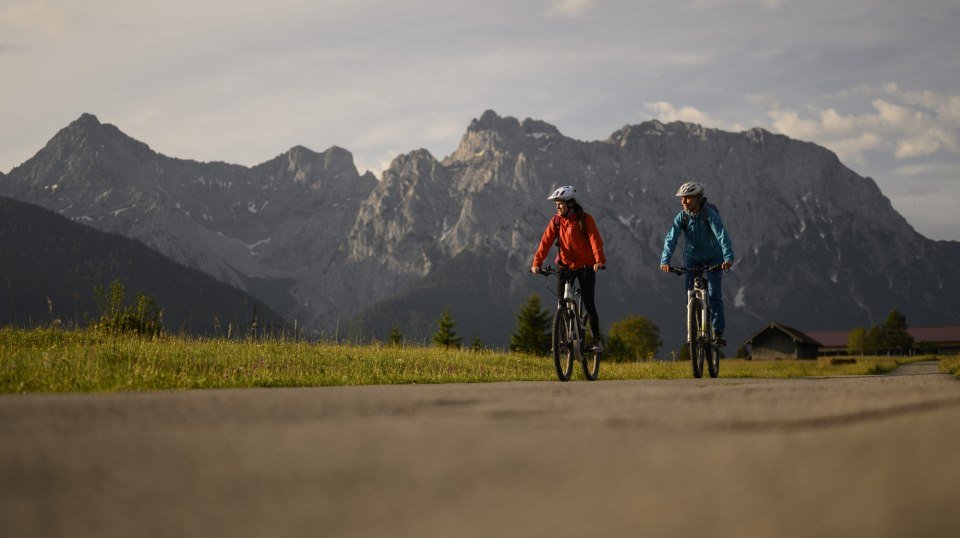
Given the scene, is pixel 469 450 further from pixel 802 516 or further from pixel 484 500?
pixel 802 516

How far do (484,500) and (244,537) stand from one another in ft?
2.05

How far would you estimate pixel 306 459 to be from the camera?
9.66 feet

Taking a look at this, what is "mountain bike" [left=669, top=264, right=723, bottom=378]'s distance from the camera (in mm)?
13758

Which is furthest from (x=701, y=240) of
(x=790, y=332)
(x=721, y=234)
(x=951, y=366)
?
(x=790, y=332)

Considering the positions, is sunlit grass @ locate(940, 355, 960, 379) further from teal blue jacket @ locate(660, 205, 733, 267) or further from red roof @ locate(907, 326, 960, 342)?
red roof @ locate(907, 326, 960, 342)

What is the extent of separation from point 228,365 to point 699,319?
22.9 feet

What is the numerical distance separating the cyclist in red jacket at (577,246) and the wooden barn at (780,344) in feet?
323

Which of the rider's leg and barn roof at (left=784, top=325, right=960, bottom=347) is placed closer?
the rider's leg

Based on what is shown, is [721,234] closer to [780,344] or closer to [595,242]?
[595,242]

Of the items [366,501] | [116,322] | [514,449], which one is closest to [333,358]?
[116,322]

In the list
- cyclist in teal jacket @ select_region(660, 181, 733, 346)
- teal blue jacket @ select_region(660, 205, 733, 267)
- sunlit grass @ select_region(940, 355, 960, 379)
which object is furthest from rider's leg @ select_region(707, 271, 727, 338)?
sunlit grass @ select_region(940, 355, 960, 379)

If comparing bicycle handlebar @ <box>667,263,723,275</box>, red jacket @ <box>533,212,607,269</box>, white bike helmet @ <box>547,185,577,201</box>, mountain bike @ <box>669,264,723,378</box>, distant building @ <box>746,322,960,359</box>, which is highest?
white bike helmet @ <box>547,185,577,201</box>

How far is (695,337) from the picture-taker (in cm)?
1380

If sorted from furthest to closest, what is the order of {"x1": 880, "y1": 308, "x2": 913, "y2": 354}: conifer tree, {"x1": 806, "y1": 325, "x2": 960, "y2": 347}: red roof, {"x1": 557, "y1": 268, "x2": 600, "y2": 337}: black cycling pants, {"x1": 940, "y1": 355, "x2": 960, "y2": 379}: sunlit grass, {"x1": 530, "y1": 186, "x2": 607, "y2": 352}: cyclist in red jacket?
{"x1": 806, "y1": 325, "x2": 960, "y2": 347}: red roof, {"x1": 880, "y1": 308, "x2": 913, "y2": 354}: conifer tree, {"x1": 940, "y1": 355, "x2": 960, "y2": 379}: sunlit grass, {"x1": 557, "y1": 268, "x2": 600, "y2": 337}: black cycling pants, {"x1": 530, "y1": 186, "x2": 607, "y2": 352}: cyclist in red jacket
